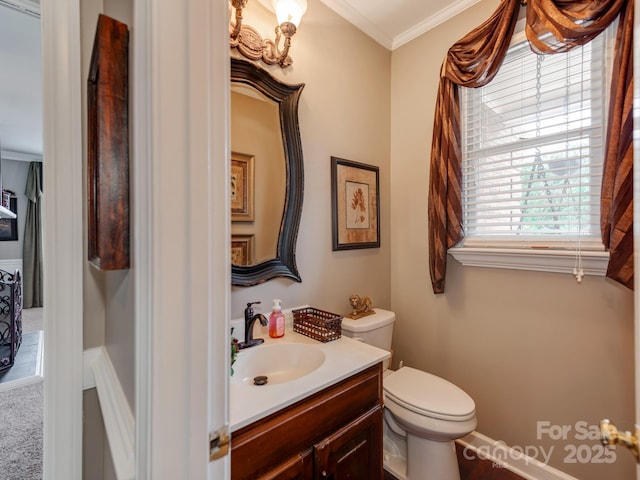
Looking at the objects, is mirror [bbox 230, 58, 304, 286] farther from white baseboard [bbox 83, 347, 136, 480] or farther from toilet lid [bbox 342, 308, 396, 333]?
white baseboard [bbox 83, 347, 136, 480]

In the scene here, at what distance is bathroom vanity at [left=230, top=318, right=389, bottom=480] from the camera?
2.72 ft

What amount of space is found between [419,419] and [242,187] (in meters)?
1.33

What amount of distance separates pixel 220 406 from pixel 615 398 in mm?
1718

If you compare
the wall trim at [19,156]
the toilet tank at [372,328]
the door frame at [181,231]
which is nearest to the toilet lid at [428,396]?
the toilet tank at [372,328]

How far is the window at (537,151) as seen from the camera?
53.4 inches

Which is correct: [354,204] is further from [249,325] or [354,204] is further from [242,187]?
[249,325]

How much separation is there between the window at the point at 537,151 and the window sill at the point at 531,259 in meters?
0.02

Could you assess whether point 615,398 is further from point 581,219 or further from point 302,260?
point 302,260

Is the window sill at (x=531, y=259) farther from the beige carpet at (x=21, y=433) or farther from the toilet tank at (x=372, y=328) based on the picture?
the beige carpet at (x=21, y=433)

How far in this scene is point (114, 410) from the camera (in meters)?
0.68

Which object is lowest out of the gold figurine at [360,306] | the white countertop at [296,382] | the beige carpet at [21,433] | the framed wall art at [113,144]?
the beige carpet at [21,433]

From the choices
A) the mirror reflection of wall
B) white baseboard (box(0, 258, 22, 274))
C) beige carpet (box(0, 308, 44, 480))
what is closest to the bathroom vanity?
the mirror reflection of wall

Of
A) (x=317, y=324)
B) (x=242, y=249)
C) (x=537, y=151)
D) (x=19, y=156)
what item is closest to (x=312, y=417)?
(x=317, y=324)

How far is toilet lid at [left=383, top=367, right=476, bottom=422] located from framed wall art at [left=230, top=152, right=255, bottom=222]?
1114 millimetres
